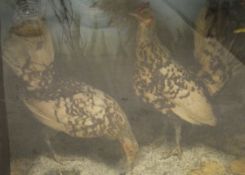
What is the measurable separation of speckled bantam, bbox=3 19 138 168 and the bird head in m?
0.41

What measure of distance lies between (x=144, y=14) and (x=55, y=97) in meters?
0.60

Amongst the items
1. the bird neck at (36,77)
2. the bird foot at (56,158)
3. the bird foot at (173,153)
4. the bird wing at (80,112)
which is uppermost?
the bird neck at (36,77)

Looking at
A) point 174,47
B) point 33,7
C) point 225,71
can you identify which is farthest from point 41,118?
point 225,71

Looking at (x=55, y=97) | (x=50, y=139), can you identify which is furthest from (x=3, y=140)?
(x=55, y=97)

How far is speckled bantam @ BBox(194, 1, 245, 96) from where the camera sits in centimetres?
228

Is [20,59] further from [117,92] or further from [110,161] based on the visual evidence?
[110,161]

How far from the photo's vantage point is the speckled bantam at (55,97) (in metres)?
2.25

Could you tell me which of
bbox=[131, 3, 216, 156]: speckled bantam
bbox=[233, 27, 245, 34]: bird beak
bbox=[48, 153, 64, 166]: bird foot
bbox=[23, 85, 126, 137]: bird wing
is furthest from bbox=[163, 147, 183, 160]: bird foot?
bbox=[233, 27, 245, 34]: bird beak

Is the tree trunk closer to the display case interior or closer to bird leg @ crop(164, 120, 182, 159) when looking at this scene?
the display case interior

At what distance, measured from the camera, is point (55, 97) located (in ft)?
7.61

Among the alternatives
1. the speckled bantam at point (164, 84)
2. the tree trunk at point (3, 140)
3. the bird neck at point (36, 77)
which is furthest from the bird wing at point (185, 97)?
the tree trunk at point (3, 140)

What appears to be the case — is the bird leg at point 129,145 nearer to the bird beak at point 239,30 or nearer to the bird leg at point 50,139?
the bird leg at point 50,139

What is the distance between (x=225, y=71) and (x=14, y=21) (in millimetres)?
1069

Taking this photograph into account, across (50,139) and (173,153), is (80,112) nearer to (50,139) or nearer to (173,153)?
(50,139)
